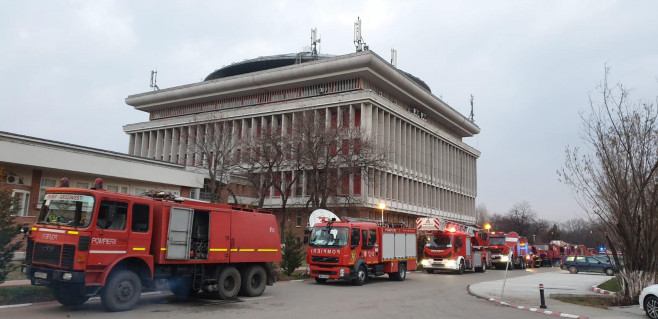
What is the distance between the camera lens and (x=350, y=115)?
53500 mm

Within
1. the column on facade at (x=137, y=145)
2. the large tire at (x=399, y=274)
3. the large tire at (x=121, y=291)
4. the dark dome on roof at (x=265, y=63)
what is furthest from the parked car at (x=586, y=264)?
the column on facade at (x=137, y=145)

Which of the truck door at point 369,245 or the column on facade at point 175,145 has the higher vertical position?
the column on facade at point 175,145

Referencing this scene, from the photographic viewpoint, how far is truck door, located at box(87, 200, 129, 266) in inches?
447

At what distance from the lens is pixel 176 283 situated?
44.5 ft

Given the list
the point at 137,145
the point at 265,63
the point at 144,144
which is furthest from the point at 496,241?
the point at 137,145

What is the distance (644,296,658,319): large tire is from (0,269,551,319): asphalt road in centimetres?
256

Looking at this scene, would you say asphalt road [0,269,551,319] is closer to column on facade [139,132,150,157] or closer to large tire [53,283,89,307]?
large tire [53,283,89,307]

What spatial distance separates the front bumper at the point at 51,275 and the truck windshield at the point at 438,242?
24.1 meters

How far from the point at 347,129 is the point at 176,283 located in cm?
2396

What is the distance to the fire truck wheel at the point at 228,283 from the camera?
14430 mm

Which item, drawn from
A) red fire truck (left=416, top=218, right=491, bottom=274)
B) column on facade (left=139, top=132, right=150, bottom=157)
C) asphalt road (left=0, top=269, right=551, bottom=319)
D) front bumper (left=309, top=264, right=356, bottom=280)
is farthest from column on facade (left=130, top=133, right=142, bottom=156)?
asphalt road (left=0, top=269, right=551, bottom=319)

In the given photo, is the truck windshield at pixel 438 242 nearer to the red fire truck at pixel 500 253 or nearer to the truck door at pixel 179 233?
the red fire truck at pixel 500 253

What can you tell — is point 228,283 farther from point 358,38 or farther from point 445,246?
point 358,38

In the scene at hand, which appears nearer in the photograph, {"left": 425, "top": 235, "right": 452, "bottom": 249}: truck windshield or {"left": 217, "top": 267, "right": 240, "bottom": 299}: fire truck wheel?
{"left": 217, "top": 267, "right": 240, "bottom": 299}: fire truck wheel
